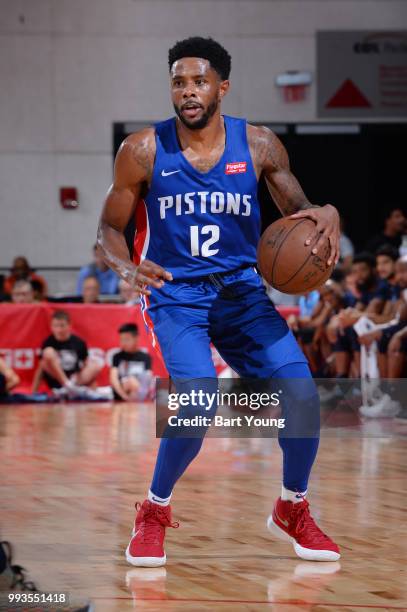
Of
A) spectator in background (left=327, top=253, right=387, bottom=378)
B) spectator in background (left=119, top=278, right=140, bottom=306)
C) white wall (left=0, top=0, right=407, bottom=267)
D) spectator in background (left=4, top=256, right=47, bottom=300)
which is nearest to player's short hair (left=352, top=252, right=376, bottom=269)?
spectator in background (left=327, top=253, right=387, bottom=378)

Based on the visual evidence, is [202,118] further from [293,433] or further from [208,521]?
[208,521]

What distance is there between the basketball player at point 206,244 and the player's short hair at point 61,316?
630 cm

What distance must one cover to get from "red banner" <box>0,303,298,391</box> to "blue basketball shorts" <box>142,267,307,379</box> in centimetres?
638

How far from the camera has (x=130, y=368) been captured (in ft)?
35.5

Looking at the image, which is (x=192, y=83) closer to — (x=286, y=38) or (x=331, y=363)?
(x=331, y=363)

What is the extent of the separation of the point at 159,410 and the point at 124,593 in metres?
5.54

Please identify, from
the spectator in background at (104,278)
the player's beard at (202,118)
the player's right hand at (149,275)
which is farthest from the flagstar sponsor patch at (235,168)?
the spectator in background at (104,278)

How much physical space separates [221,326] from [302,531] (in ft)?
2.83

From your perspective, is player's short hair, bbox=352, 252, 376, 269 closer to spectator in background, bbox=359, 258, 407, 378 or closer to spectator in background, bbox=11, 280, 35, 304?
spectator in background, bbox=359, 258, 407, 378

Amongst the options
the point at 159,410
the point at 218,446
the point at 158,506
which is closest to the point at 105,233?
the point at 158,506

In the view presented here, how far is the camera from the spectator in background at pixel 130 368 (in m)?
10.8

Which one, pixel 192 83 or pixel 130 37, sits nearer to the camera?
pixel 192 83

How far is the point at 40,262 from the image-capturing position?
1520 centimetres

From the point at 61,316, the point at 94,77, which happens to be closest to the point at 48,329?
the point at 61,316
